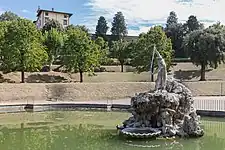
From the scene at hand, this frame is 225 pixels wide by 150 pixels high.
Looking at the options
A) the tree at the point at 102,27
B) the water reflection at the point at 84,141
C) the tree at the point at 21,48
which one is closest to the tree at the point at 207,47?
the tree at the point at 21,48

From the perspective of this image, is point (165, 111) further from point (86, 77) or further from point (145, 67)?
point (86, 77)

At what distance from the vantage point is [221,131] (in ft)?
73.3

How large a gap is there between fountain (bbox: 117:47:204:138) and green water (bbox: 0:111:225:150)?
2.26ft

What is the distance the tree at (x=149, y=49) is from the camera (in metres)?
47.0

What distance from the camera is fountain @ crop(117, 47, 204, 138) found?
19.9m

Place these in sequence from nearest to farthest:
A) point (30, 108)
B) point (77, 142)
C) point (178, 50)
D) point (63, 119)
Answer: point (77, 142), point (63, 119), point (30, 108), point (178, 50)

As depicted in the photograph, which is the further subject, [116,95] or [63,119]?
[116,95]

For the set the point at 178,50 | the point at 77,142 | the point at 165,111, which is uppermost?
the point at 178,50

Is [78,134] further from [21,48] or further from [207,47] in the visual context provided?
[207,47]

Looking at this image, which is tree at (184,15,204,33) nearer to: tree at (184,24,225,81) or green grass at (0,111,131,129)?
tree at (184,24,225,81)

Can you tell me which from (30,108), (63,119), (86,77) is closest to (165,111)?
(63,119)

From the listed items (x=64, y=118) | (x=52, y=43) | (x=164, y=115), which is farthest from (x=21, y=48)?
(x=164, y=115)

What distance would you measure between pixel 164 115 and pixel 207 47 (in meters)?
32.9

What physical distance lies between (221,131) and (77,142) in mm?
8464
